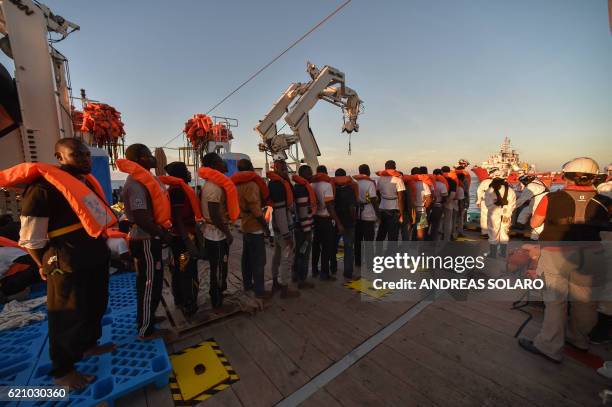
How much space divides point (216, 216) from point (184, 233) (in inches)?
16.6

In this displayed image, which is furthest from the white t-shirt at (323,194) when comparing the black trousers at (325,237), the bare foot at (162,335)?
the bare foot at (162,335)

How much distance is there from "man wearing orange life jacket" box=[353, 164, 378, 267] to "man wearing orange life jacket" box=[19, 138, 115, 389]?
13.8 feet

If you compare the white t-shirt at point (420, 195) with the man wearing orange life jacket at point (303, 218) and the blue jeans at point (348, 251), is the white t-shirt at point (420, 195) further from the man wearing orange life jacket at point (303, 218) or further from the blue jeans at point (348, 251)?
the man wearing orange life jacket at point (303, 218)

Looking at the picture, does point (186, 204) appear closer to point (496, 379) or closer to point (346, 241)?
point (346, 241)

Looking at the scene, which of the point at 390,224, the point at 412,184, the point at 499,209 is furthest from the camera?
the point at 412,184

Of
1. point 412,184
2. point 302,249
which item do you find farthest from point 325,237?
point 412,184

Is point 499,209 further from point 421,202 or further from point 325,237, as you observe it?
point 325,237

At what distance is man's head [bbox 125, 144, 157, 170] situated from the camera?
8.66 feet

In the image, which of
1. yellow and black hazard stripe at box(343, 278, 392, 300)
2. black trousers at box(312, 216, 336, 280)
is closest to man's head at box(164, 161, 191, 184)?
black trousers at box(312, 216, 336, 280)

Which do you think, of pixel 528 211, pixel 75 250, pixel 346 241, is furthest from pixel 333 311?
pixel 528 211

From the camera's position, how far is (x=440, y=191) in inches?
240

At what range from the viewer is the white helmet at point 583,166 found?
93.8 inches

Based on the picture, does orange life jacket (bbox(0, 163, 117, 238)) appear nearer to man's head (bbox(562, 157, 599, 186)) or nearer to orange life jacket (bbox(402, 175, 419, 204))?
man's head (bbox(562, 157, 599, 186))

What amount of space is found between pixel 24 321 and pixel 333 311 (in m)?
3.88
